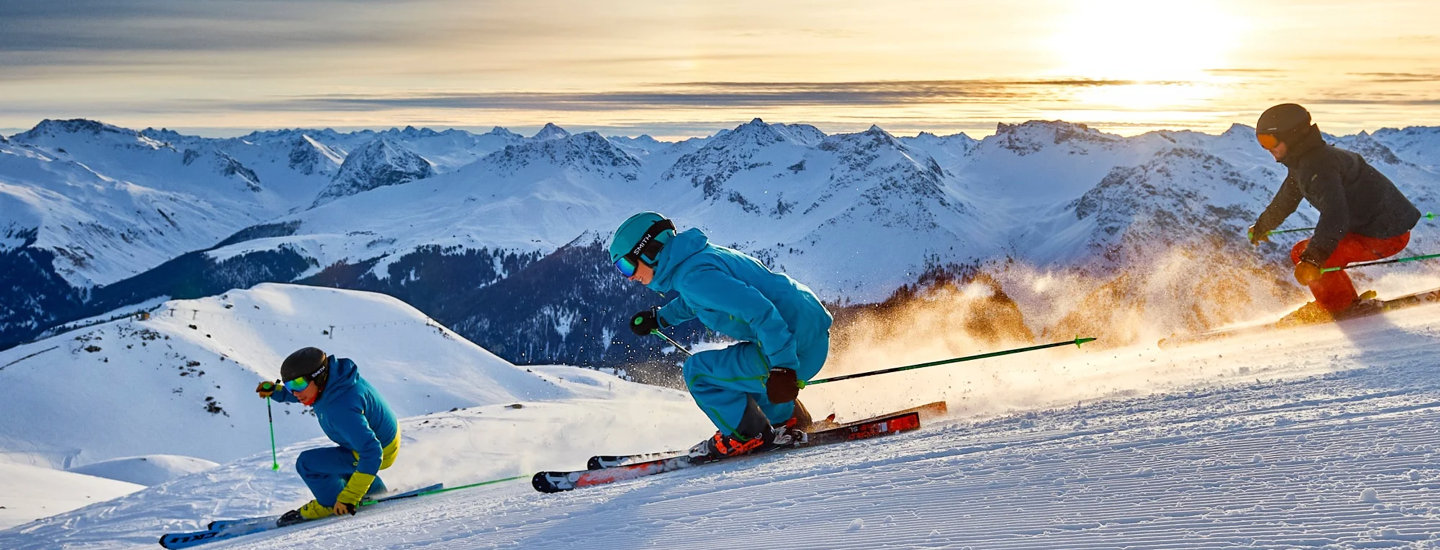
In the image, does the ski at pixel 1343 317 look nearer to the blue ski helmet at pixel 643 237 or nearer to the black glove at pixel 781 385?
the black glove at pixel 781 385

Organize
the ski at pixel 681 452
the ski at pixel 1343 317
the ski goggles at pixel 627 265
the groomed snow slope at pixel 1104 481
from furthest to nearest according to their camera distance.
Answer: the ski at pixel 1343 317
the ski at pixel 681 452
the ski goggles at pixel 627 265
the groomed snow slope at pixel 1104 481

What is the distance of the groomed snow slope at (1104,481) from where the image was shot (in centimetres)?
359

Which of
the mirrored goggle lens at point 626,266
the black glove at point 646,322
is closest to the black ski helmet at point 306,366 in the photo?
the black glove at point 646,322

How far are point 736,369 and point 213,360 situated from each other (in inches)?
1801

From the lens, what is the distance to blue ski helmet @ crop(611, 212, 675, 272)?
651 centimetres

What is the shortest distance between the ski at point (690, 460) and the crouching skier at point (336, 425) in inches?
75.8

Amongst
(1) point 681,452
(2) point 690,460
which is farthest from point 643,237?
(1) point 681,452

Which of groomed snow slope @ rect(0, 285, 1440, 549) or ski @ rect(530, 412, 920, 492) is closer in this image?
groomed snow slope @ rect(0, 285, 1440, 549)

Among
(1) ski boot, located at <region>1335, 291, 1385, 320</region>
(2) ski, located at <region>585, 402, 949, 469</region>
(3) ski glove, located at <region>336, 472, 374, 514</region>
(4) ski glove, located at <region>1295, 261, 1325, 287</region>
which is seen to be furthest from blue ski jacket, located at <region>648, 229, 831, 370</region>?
(1) ski boot, located at <region>1335, 291, 1385, 320</region>

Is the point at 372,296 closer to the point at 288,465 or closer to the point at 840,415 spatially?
the point at 288,465

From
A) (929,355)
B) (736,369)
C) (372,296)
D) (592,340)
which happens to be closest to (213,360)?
(372,296)

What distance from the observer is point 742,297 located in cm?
623

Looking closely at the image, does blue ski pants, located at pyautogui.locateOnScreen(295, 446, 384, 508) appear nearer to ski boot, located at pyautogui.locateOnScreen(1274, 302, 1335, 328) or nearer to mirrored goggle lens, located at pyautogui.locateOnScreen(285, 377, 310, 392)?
mirrored goggle lens, located at pyautogui.locateOnScreen(285, 377, 310, 392)

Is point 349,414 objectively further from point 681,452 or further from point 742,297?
point 742,297
